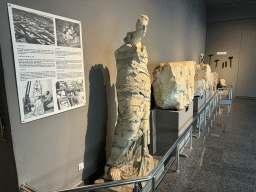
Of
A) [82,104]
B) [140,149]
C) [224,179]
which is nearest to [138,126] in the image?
[140,149]

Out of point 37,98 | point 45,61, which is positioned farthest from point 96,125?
point 45,61

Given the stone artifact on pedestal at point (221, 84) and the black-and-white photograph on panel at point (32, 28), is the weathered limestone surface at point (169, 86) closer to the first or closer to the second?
the black-and-white photograph on panel at point (32, 28)

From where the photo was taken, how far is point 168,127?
10.6ft

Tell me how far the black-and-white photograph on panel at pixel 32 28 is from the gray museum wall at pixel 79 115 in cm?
8

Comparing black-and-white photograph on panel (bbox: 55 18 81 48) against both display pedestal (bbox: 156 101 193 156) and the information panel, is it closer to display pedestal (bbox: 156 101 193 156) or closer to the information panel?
the information panel

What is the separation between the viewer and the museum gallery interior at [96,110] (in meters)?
1.66

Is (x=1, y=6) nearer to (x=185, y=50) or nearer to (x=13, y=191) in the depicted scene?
(x=13, y=191)

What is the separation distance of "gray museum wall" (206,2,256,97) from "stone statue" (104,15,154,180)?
8904mm

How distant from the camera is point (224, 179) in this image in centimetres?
260

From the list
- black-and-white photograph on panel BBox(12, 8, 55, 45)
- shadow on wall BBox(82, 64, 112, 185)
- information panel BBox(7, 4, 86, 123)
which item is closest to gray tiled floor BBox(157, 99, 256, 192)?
shadow on wall BBox(82, 64, 112, 185)

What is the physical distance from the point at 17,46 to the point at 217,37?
10.5 metres

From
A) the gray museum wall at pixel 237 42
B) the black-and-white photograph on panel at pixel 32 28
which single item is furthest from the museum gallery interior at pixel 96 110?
the gray museum wall at pixel 237 42

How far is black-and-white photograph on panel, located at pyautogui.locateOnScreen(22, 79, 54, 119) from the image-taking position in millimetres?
1704

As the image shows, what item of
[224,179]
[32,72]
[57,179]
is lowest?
[224,179]
